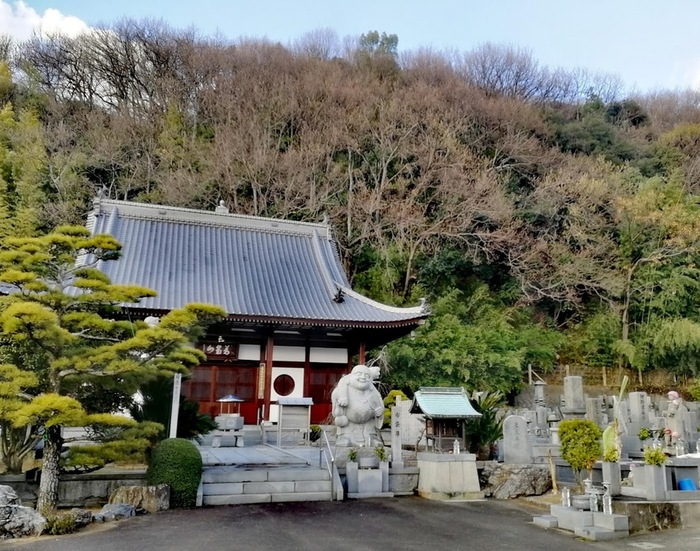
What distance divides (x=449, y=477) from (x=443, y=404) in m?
1.26

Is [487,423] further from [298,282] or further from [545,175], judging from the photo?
[545,175]

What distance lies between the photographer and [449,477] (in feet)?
30.9

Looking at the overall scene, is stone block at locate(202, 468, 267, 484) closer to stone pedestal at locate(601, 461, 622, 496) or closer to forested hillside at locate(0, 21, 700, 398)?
stone pedestal at locate(601, 461, 622, 496)

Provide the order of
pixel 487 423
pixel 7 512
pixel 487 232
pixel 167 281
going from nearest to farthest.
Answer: pixel 7 512
pixel 487 423
pixel 167 281
pixel 487 232

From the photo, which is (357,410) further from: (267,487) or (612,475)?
(612,475)

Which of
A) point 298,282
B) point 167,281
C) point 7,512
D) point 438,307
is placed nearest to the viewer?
point 7,512

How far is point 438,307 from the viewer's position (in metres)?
22.8

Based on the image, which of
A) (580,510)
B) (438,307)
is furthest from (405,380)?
(580,510)

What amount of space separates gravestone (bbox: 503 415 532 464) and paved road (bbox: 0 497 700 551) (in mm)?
1964

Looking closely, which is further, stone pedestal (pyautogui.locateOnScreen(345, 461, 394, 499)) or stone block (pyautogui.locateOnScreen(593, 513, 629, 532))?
stone pedestal (pyautogui.locateOnScreen(345, 461, 394, 499))

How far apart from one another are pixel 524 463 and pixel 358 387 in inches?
139

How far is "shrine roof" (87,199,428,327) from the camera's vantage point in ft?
50.4

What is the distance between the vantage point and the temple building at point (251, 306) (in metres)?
15.4

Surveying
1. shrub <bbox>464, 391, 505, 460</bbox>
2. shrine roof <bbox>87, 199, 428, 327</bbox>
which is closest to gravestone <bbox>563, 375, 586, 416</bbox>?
shrub <bbox>464, 391, 505, 460</bbox>
